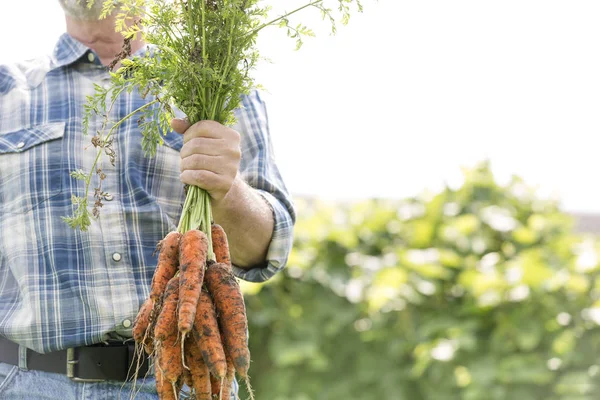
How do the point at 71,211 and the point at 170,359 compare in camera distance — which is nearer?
the point at 170,359

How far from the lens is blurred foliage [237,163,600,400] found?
3.92 meters

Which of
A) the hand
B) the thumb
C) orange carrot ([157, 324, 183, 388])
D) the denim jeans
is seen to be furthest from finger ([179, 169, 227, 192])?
the denim jeans

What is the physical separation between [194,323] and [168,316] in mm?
72

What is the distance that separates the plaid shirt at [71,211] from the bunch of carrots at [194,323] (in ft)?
1.19

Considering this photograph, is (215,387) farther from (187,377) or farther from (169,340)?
(169,340)

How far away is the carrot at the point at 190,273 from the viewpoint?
1.80 m

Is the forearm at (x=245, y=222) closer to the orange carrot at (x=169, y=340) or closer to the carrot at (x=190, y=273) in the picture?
the carrot at (x=190, y=273)

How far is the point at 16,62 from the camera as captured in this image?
259 cm

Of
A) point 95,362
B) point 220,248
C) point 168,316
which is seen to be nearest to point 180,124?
point 220,248

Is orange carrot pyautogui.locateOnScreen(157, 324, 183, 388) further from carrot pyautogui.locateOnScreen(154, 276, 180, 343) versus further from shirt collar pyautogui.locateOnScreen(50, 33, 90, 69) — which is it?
shirt collar pyautogui.locateOnScreen(50, 33, 90, 69)

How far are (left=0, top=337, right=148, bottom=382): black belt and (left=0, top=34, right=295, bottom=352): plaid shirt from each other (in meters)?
0.04

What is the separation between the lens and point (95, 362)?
2.19 meters

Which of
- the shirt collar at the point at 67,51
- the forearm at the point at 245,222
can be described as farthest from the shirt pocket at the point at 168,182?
the shirt collar at the point at 67,51

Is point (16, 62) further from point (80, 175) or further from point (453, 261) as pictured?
point (453, 261)
